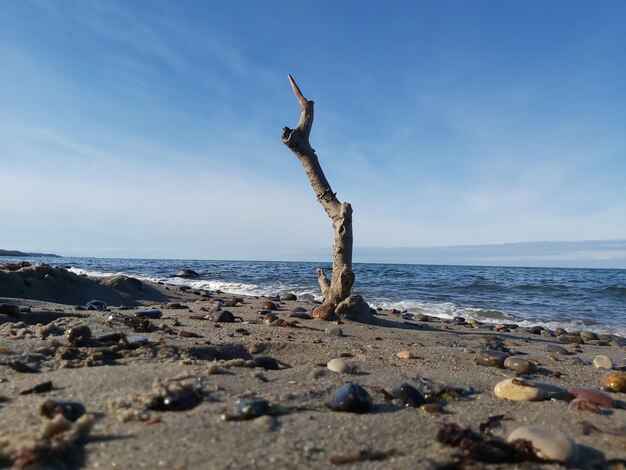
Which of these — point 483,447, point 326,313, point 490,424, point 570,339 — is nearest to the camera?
point 483,447

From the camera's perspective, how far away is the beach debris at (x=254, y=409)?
2016 millimetres

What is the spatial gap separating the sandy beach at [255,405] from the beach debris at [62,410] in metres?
0.01

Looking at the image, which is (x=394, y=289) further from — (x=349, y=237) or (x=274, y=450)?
(x=274, y=450)

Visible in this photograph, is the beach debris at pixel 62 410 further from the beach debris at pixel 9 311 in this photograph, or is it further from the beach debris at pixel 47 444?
the beach debris at pixel 9 311

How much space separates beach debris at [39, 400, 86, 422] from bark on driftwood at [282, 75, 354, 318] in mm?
4255


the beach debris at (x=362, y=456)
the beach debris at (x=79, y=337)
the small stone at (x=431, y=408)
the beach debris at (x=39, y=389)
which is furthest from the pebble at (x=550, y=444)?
the beach debris at (x=79, y=337)

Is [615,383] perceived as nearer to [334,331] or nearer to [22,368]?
[334,331]

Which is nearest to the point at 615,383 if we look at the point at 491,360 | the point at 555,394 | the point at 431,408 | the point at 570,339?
the point at 555,394

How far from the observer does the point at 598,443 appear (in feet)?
6.62

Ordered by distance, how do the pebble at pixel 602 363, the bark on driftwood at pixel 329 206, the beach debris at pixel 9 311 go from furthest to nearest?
the bark on driftwood at pixel 329 206 → the beach debris at pixel 9 311 → the pebble at pixel 602 363

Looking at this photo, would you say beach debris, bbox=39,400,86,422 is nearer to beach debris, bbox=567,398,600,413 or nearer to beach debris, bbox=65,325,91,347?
beach debris, bbox=65,325,91,347

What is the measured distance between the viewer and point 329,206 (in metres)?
6.32

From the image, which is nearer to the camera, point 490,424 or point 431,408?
point 490,424

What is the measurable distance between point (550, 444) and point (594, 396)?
1.15 metres
